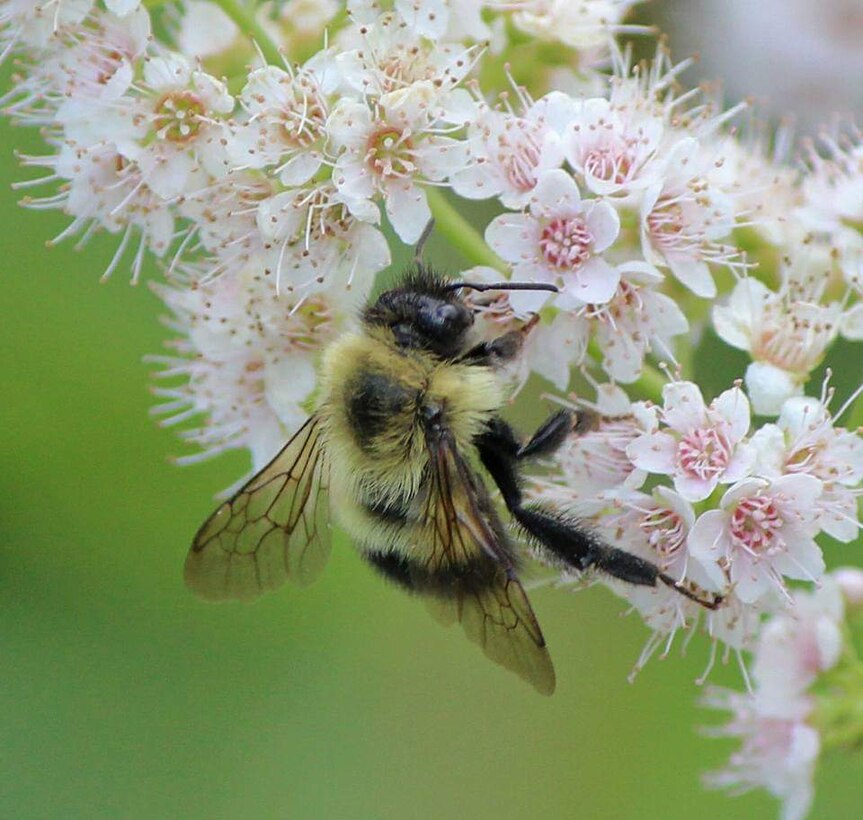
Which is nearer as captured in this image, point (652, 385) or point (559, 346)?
point (559, 346)

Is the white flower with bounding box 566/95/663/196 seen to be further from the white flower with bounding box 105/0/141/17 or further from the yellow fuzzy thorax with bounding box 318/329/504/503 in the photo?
the white flower with bounding box 105/0/141/17

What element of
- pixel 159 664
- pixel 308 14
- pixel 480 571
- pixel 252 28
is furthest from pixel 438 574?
pixel 159 664

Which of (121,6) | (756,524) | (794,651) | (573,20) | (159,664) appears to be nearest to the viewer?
(756,524)

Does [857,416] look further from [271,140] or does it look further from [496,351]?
[271,140]

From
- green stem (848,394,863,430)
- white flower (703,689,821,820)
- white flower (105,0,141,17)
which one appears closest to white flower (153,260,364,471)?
white flower (105,0,141,17)

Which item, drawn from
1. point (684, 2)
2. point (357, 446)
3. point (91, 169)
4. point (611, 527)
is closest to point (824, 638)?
point (611, 527)

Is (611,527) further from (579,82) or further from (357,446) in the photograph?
(579,82)

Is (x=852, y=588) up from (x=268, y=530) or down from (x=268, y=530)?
up
